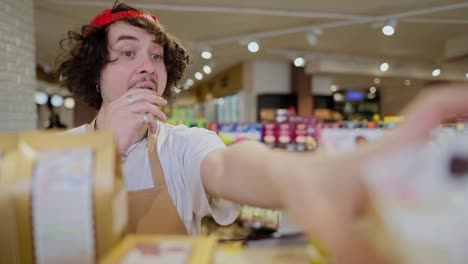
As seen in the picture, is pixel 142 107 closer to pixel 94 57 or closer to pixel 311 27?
pixel 94 57

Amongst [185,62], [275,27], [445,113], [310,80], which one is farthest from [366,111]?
[445,113]

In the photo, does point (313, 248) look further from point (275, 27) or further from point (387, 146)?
point (275, 27)

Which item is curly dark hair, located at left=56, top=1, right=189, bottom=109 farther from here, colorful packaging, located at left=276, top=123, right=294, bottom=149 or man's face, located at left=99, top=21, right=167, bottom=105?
colorful packaging, located at left=276, top=123, right=294, bottom=149

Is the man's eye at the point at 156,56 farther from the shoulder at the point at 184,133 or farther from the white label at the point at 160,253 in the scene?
the white label at the point at 160,253

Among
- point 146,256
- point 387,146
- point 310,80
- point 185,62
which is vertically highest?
point 310,80

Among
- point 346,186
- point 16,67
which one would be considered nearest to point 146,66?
point 346,186

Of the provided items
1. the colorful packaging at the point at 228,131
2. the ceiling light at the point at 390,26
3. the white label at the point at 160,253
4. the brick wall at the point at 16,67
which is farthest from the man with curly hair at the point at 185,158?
the ceiling light at the point at 390,26

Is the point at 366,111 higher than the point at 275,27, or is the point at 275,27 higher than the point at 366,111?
the point at 275,27

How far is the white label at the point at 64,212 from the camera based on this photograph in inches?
12.8

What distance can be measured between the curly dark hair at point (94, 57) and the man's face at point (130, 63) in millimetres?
23

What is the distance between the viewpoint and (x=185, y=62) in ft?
4.21

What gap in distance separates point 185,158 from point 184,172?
3cm

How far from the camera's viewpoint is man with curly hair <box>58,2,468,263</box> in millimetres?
246

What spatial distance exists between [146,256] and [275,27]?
5.82 meters
